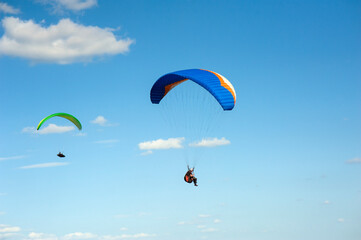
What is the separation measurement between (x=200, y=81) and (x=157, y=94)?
6687 millimetres

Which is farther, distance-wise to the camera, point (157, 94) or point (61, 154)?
point (61, 154)

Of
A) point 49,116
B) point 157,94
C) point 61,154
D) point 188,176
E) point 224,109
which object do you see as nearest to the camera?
point 224,109

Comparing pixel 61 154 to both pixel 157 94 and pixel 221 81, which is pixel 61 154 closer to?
pixel 157 94

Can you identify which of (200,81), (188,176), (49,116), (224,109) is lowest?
(188,176)

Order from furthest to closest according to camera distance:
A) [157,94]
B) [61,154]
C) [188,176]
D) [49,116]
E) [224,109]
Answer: [61,154] < [49,116] < [157,94] < [188,176] < [224,109]

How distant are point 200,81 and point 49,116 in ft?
56.5

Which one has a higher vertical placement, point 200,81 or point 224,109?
point 200,81

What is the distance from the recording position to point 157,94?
3816cm

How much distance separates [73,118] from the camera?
45562 mm

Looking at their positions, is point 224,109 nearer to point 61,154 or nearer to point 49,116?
point 49,116

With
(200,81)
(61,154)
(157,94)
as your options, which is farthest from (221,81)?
(61,154)

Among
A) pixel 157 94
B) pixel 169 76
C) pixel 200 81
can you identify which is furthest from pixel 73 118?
pixel 200 81

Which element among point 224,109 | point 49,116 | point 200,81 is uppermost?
point 49,116

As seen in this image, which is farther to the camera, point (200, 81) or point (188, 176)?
point (188, 176)
